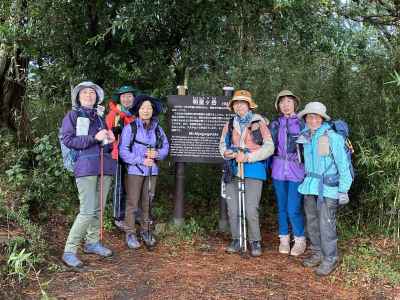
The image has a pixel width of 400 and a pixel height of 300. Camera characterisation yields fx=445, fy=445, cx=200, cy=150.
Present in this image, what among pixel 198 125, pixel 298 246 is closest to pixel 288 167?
pixel 298 246

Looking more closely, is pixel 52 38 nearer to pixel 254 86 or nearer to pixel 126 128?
pixel 126 128

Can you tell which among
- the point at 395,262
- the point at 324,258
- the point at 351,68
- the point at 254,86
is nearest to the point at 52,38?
the point at 254,86

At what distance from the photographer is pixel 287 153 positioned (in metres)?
5.67

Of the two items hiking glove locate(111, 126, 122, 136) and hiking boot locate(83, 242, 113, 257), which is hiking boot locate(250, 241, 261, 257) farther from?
hiking glove locate(111, 126, 122, 136)

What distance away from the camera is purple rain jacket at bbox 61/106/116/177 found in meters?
5.05

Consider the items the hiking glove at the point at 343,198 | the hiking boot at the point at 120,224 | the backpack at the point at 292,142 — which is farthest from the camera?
the hiking boot at the point at 120,224

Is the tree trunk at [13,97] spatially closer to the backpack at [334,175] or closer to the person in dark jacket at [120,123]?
the person in dark jacket at [120,123]

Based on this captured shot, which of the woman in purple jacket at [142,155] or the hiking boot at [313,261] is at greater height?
the woman in purple jacket at [142,155]

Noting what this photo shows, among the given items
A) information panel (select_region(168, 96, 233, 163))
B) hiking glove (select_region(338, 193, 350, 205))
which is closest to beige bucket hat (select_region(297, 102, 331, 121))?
hiking glove (select_region(338, 193, 350, 205))

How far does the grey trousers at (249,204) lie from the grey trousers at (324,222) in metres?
0.65

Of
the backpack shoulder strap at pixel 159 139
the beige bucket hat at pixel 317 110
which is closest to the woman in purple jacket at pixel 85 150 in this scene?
the backpack shoulder strap at pixel 159 139

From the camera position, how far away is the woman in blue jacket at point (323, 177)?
5020 mm

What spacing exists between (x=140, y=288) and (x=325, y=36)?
3.93m

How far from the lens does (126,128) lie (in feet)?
19.0
